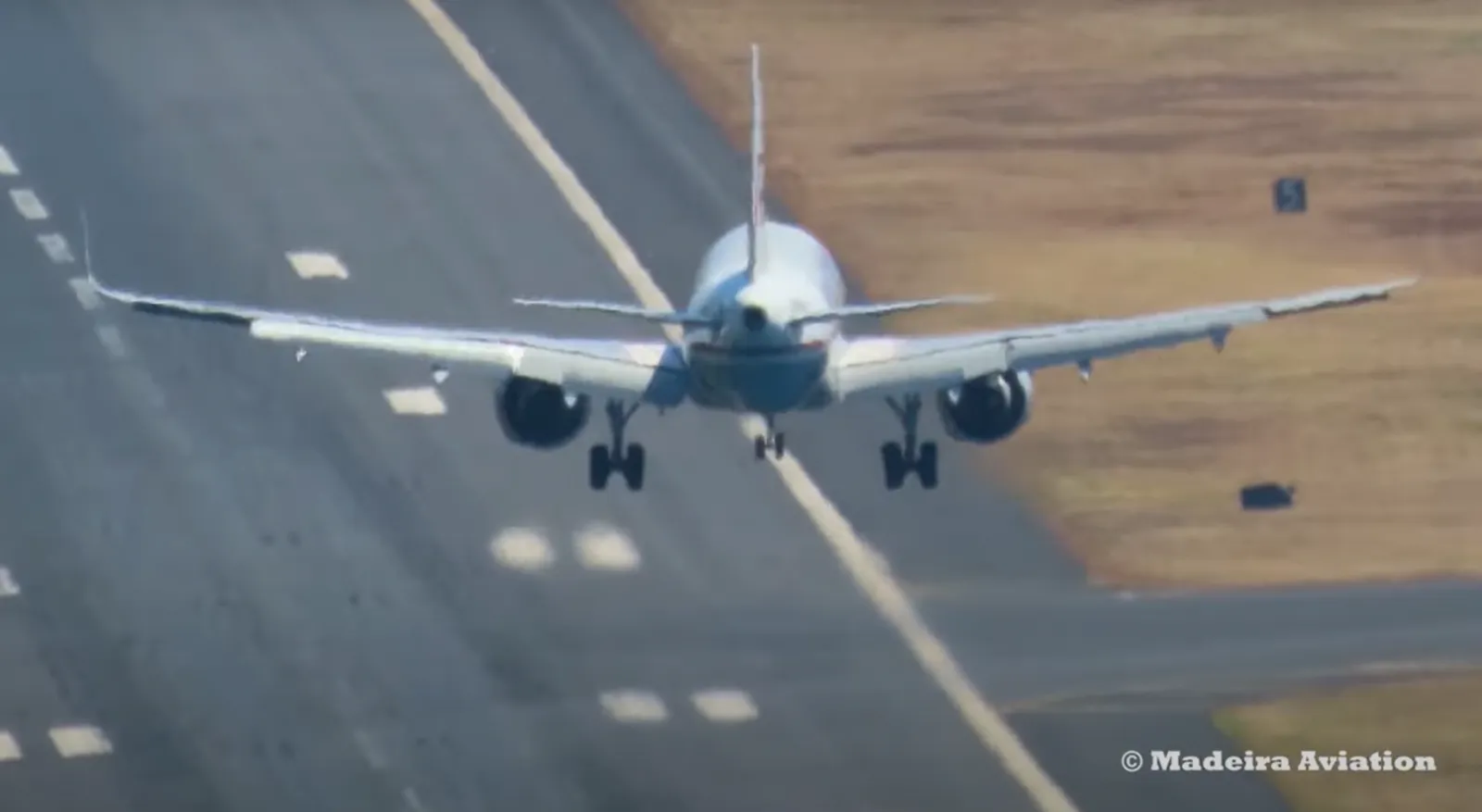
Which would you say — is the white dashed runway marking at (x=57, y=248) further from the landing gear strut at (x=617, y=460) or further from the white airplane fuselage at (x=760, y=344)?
the white airplane fuselage at (x=760, y=344)

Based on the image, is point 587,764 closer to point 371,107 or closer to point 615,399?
point 615,399

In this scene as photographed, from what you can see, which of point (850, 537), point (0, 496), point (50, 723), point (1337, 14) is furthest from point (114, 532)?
point (1337, 14)

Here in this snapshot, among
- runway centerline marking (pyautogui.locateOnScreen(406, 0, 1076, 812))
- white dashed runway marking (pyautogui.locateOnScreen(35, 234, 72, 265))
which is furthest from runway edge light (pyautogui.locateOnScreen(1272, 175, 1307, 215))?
white dashed runway marking (pyautogui.locateOnScreen(35, 234, 72, 265))

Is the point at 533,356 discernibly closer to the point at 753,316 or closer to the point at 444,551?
the point at 753,316

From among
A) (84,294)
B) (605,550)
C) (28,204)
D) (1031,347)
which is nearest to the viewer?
(1031,347)

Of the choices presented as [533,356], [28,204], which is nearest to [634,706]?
[533,356]

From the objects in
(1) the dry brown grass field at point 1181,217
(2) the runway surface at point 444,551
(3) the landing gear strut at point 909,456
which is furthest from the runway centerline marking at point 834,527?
(1) the dry brown grass field at point 1181,217
